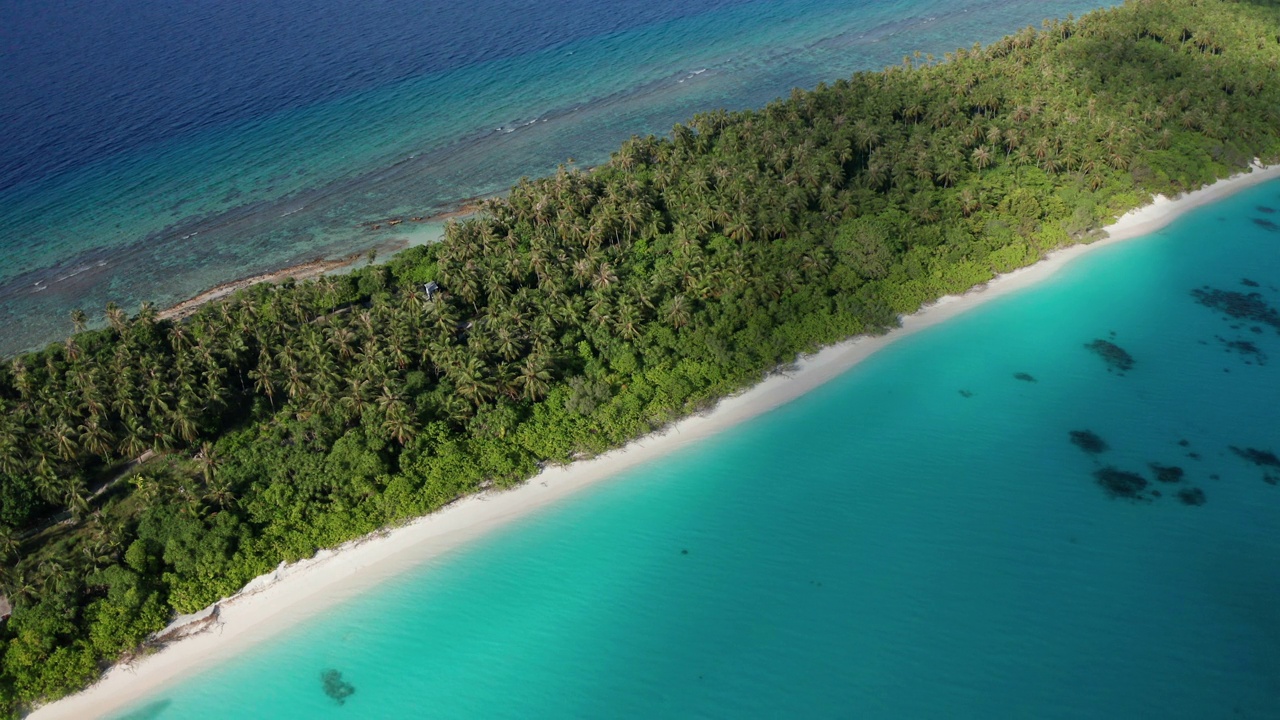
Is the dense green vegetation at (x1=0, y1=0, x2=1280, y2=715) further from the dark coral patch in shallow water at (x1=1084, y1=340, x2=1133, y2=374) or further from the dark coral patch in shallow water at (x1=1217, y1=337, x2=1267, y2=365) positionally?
the dark coral patch in shallow water at (x1=1217, y1=337, x2=1267, y2=365)

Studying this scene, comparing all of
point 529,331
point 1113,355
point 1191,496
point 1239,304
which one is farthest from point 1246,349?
point 529,331

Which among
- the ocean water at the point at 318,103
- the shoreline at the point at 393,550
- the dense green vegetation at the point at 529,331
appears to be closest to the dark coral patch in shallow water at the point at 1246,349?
the dense green vegetation at the point at 529,331

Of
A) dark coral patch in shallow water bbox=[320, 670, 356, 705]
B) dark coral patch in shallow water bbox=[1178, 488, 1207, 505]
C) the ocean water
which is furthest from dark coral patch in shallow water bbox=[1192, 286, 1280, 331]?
dark coral patch in shallow water bbox=[320, 670, 356, 705]

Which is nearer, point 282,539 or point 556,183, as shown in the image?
point 282,539

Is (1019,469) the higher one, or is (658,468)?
(658,468)

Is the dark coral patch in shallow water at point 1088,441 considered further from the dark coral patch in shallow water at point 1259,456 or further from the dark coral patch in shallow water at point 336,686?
the dark coral patch in shallow water at point 336,686

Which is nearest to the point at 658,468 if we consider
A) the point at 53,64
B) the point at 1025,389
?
the point at 1025,389

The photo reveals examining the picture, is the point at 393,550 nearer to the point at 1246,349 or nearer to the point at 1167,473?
the point at 1167,473

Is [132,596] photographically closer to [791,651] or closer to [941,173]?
[791,651]
